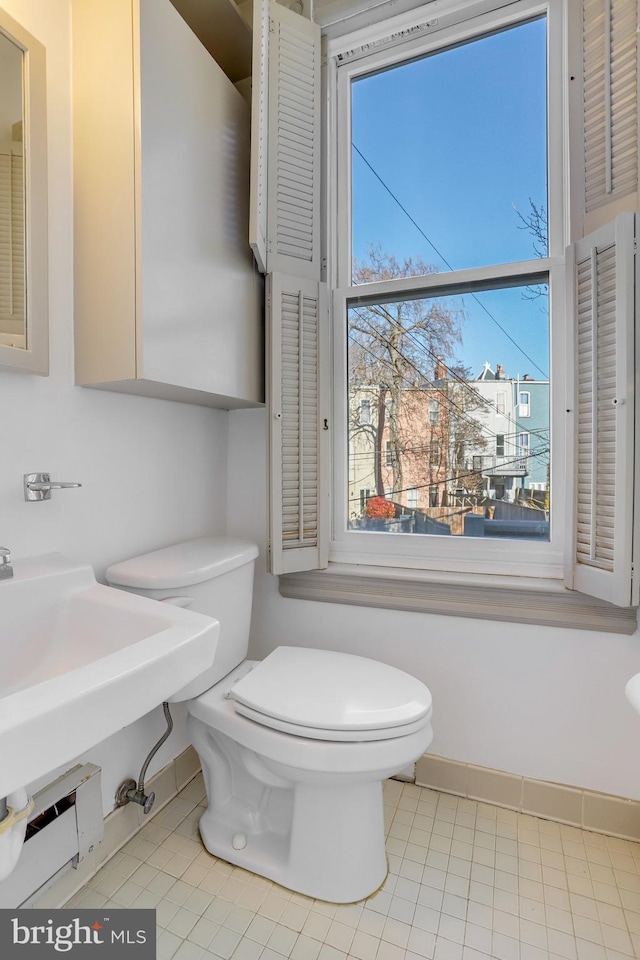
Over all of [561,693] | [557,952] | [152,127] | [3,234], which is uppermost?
[152,127]

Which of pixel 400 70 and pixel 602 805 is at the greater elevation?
pixel 400 70

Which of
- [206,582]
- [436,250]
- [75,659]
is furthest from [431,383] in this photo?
[75,659]

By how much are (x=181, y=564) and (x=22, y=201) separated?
85 centimetres

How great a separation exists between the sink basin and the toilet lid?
0.37m

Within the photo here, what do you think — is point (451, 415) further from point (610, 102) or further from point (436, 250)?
point (610, 102)

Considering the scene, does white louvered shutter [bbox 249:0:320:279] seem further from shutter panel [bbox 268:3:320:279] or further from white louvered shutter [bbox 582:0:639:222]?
white louvered shutter [bbox 582:0:639:222]

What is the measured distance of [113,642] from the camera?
899 millimetres

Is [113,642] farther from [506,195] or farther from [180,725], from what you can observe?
[506,195]

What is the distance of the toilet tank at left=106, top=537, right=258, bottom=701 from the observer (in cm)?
116

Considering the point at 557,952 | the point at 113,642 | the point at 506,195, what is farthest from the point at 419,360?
the point at 557,952

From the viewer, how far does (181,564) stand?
1.22 meters

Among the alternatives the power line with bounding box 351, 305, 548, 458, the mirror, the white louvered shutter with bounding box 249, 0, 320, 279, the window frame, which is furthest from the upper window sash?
the mirror

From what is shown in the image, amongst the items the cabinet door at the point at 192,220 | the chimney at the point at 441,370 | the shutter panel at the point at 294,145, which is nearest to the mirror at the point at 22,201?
the cabinet door at the point at 192,220

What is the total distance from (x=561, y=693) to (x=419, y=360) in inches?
42.2
